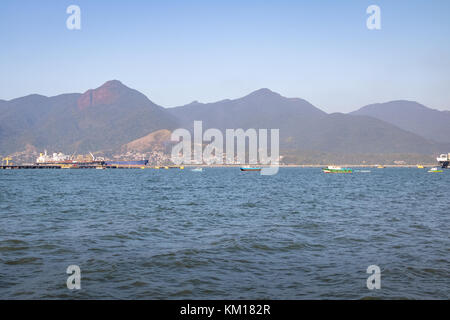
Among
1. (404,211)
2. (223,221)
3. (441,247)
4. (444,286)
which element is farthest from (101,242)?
(404,211)

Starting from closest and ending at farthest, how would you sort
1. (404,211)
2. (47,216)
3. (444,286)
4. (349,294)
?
(349,294) → (444,286) → (47,216) → (404,211)

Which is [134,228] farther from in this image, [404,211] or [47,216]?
[404,211]

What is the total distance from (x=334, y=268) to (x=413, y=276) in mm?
3000

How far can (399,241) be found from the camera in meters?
21.8

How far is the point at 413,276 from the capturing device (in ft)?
49.1

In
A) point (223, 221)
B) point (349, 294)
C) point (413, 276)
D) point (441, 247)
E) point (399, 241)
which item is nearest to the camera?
point (349, 294)

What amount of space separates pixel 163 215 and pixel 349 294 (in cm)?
2253

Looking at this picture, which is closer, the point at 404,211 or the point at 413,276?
the point at 413,276
